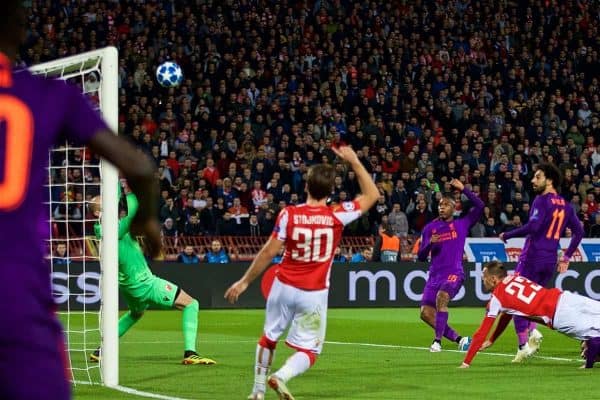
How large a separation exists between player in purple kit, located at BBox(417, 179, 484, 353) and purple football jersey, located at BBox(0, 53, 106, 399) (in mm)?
11060

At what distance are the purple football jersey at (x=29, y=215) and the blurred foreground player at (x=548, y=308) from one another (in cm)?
872

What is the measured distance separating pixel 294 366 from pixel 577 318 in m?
4.31

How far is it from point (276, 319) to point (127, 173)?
17.7 ft

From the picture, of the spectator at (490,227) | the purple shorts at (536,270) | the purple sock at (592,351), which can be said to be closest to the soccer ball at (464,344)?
the purple shorts at (536,270)

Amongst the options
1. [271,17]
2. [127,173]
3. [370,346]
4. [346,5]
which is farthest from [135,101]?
[127,173]

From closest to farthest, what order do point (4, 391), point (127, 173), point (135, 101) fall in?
point (4, 391) → point (127, 173) → point (135, 101)

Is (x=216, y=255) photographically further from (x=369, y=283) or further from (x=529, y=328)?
(x=529, y=328)

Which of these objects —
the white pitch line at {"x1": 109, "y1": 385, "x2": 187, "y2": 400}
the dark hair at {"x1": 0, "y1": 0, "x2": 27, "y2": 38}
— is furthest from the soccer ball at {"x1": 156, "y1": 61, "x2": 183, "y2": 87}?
the dark hair at {"x1": 0, "y1": 0, "x2": 27, "y2": 38}

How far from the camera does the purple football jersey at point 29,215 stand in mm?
3162

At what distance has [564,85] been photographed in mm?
33000

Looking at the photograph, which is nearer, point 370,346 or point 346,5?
point 370,346

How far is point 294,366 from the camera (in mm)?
8406

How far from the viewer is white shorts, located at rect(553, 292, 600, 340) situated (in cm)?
1172

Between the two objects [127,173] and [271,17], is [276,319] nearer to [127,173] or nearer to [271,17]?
[127,173]
